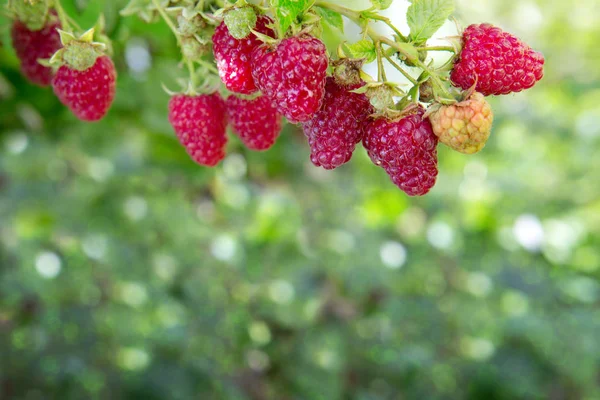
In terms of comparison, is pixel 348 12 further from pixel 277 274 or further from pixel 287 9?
pixel 277 274

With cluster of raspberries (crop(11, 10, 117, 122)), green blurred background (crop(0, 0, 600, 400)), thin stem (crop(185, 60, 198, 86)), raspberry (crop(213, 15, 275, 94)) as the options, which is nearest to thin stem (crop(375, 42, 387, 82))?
raspberry (crop(213, 15, 275, 94))

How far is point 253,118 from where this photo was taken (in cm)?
80

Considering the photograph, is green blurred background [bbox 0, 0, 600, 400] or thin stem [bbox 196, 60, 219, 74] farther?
green blurred background [bbox 0, 0, 600, 400]

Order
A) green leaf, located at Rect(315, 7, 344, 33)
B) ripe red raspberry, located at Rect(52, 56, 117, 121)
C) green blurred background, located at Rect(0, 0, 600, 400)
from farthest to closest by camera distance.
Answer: green blurred background, located at Rect(0, 0, 600, 400) < ripe red raspberry, located at Rect(52, 56, 117, 121) < green leaf, located at Rect(315, 7, 344, 33)

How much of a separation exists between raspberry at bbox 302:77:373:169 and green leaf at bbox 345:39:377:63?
0.04 metres

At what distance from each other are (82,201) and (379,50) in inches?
68.1

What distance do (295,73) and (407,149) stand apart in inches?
5.7

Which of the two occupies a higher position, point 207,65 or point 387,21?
point 387,21

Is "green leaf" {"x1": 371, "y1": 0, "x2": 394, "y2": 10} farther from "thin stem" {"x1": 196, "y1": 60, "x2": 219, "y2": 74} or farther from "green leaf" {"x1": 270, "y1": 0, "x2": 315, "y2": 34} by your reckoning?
"thin stem" {"x1": 196, "y1": 60, "x2": 219, "y2": 74}

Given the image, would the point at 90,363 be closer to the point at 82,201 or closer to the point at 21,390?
the point at 21,390

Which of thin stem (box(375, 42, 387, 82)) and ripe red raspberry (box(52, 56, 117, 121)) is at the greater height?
thin stem (box(375, 42, 387, 82))

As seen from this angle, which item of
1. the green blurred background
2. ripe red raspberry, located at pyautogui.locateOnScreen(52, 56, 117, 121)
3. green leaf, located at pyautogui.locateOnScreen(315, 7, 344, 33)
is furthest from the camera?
the green blurred background

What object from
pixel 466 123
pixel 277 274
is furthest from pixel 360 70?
pixel 277 274

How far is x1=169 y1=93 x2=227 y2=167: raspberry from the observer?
2.66ft
